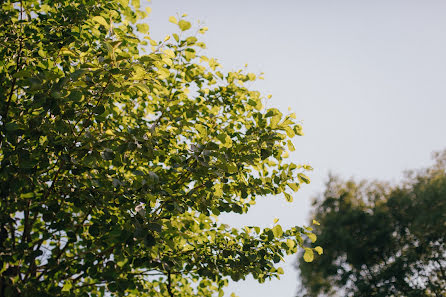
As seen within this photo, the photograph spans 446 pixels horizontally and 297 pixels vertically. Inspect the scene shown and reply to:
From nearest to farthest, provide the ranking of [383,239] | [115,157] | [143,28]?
[115,157], [143,28], [383,239]

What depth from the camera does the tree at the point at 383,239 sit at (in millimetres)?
25594

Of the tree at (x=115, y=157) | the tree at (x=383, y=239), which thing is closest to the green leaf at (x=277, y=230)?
the tree at (x=115, y=157)

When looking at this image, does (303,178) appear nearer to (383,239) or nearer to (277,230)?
(277,230)

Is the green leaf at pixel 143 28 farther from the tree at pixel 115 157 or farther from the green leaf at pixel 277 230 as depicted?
the green leaf at pixel 277 230

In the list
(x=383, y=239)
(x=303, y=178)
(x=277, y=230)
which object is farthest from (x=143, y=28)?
(x=383, y=239)

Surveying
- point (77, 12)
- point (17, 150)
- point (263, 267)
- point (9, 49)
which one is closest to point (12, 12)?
point (9, 49)

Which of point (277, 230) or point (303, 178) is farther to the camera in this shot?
point (303, 178)

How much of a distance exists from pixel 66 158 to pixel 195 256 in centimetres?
219

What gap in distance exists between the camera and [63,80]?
3141 millimetres

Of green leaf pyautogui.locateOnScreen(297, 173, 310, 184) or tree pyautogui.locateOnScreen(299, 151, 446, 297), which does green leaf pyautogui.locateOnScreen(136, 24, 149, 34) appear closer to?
green leaf pyautogui.locateOnScreen(297, 173, 310, 184)

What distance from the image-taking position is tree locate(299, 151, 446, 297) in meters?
25.6

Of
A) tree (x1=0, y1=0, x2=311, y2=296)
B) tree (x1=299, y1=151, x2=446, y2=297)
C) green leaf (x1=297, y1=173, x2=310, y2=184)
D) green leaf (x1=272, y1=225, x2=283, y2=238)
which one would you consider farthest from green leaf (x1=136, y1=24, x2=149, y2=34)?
tree (x1=299, y1=151, x2=446, y2=297)

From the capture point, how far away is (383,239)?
28.1 metres

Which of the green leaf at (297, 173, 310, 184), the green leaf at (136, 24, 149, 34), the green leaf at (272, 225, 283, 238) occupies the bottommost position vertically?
the green leaf at (272, 225, 283, 238)
